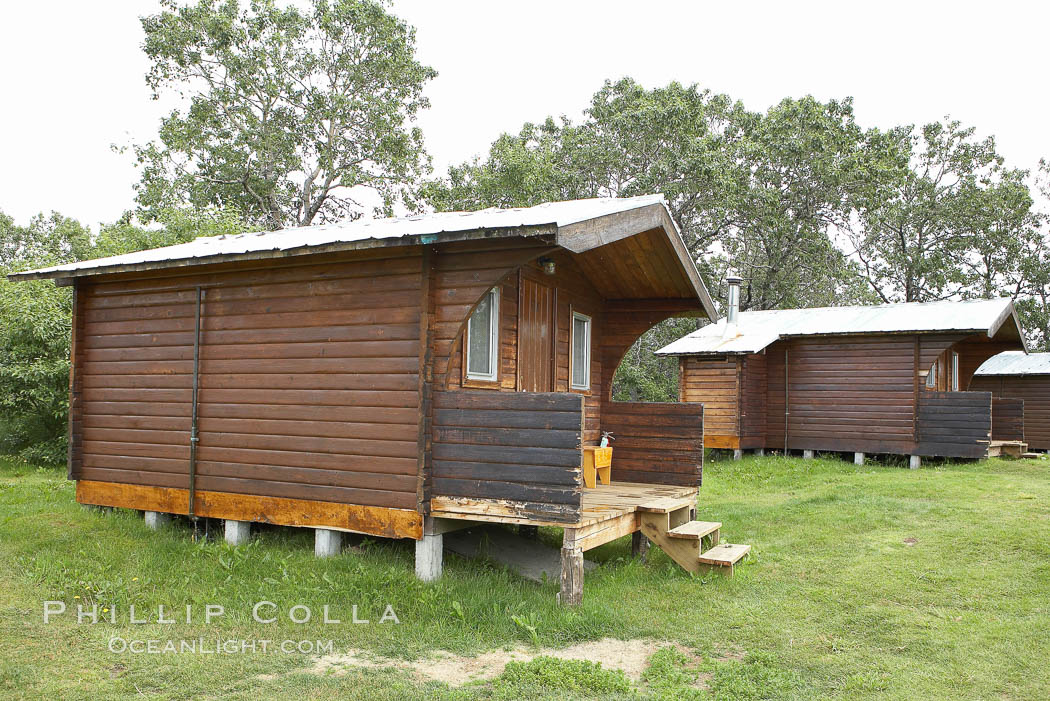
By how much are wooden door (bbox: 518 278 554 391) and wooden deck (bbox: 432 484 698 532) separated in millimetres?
1380

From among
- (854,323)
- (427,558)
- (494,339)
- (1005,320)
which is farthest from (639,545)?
(1005,320)

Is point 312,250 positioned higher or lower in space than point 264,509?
higher

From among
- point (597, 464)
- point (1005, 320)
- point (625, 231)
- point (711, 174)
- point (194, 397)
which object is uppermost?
point (711, 174)

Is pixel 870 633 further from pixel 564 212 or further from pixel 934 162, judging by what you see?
pixel 934 162

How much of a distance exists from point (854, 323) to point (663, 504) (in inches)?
478

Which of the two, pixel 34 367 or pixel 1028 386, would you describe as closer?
pixel 34 367

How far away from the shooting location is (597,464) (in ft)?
31.9

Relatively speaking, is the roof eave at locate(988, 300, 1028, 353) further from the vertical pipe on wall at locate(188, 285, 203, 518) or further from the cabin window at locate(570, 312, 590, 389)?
the vertical pipe on wall at locate(188, 285, 203, 518)

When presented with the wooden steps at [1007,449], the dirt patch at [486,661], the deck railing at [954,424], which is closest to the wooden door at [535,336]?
the dirt patch at [486,661]

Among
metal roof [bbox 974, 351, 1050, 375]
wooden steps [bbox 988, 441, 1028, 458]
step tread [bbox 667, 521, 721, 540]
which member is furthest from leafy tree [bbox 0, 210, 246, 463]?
metal roof [bbox 974, 351, 1050, 375]

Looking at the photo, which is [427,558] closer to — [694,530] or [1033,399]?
[694,530]

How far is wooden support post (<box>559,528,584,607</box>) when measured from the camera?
6820mm

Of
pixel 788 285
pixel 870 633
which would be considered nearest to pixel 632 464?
pixel 870 633

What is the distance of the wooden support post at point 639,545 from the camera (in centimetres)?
895
